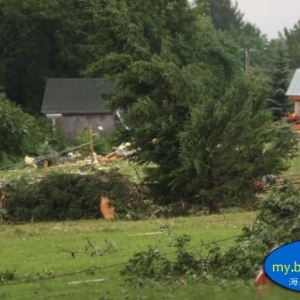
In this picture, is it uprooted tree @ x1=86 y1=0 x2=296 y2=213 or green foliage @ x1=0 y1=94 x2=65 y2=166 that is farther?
green foliage @ x1=0 y1=94 x2=65 y2=166

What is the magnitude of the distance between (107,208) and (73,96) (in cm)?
3651

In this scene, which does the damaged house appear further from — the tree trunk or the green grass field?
the green grass field

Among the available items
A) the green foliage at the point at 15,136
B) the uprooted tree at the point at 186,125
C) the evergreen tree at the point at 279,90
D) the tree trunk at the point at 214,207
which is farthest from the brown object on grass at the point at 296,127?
the tree trunk at the point at 214,207

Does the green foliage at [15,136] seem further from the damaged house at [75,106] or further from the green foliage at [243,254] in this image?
the green foliage at [243,254]

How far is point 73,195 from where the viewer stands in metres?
21.4

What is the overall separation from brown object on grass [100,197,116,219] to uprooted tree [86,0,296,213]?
1.13 metres

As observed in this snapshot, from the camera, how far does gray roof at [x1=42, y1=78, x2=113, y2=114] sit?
182 ft

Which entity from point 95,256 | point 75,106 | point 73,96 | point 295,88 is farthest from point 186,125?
point 73,96

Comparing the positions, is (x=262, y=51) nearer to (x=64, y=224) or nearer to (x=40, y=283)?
(x=64, y=224)

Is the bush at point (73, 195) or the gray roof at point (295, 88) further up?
the gray roof at point (295, 88)

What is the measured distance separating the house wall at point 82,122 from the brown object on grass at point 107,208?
32796mm

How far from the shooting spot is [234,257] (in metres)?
10.2

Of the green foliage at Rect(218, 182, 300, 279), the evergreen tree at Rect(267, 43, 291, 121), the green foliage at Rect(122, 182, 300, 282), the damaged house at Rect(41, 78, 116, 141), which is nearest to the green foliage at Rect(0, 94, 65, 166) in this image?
the damaged house at Rect(41, 78, 116, 141)

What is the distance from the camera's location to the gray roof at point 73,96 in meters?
55.4
